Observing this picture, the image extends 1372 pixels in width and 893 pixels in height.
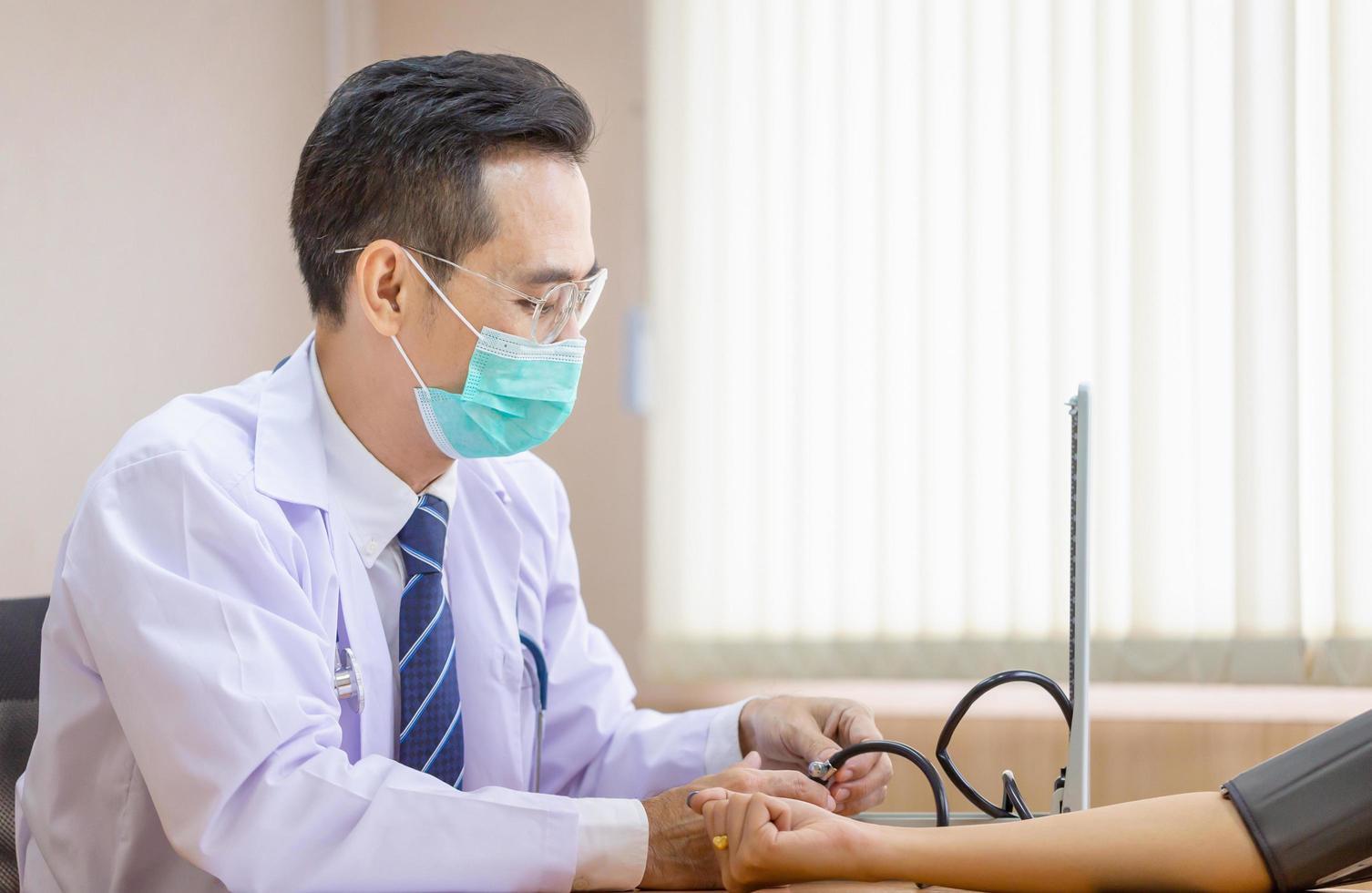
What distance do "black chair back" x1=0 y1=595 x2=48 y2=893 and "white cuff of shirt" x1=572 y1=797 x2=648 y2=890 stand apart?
676 millimetres

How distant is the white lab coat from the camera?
1021mm

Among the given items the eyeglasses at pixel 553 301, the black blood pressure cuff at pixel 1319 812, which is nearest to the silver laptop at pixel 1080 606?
the black blood pressure cuff at pixel 1319 812

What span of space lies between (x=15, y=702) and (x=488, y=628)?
536 mm

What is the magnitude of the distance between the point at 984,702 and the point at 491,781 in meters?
1.68

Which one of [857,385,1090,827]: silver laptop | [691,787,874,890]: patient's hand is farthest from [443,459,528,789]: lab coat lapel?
[857,385,1090,827]: silver laptop

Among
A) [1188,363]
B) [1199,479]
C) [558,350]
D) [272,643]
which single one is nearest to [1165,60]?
[1188,363]

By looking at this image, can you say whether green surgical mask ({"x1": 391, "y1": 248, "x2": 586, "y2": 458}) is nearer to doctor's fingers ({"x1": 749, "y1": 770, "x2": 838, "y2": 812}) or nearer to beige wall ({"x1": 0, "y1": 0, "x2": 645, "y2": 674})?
doctor's fingers ({"x1": 749, "y1": 770, "x2": 838, "y2": 812})

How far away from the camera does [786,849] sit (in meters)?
0.91

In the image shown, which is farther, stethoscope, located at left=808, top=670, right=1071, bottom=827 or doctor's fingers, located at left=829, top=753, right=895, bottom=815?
doctor's fingers, located at left=829, top=753, right=895, bottom=815

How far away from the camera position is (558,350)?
1405mm

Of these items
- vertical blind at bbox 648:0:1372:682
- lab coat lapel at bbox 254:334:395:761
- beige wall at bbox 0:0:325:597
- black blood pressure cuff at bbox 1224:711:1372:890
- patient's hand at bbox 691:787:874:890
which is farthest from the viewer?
vertical blind at bbox 648:0:1372:682

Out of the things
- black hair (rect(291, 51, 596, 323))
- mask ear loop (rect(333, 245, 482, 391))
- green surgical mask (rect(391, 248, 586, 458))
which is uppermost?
black hair (rect(291, 51, 596, 323))

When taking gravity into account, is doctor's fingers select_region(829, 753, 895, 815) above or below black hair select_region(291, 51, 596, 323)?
below

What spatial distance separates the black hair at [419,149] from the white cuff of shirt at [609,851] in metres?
0.66
